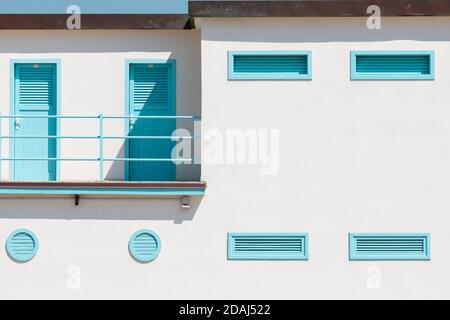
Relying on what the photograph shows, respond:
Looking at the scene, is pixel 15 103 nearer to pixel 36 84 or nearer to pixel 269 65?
pixel 36 84

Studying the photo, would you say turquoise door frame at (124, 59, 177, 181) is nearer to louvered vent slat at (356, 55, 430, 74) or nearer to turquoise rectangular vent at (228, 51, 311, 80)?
turquoise rectangular vent at (228, 51, 311, 80)

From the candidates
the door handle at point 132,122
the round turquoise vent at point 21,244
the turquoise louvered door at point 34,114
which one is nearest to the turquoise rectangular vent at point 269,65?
the door handle at point 132,122

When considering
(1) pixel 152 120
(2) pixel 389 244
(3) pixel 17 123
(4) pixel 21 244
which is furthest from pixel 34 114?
(2) pixel 389 244

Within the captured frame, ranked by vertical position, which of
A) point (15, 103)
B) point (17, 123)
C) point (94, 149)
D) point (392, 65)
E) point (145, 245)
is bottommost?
point (145, 245)

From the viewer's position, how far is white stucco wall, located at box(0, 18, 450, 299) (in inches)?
429

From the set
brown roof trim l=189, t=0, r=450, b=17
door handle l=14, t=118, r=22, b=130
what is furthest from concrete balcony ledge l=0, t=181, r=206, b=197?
brown roof trim l=189, t=0, r=450, b=17

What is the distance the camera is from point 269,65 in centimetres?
1109

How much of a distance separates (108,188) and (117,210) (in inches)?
14.5

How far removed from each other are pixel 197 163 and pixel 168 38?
220 cm

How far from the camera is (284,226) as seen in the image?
1094 centimetres

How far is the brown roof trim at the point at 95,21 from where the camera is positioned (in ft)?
39.7

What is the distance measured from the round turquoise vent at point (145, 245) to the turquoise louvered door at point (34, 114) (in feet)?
7.28
